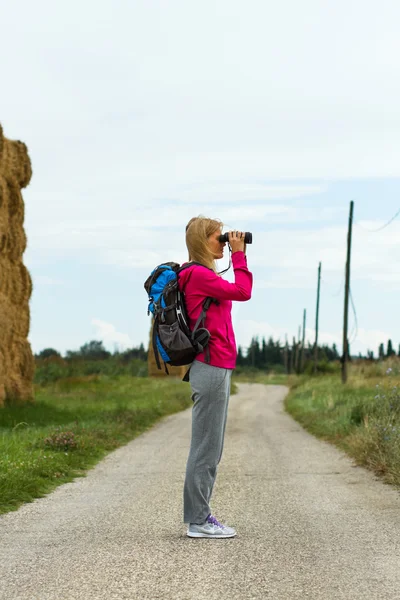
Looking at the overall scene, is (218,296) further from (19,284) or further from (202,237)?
(19,284)

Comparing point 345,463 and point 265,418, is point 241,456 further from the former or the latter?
point 265,418

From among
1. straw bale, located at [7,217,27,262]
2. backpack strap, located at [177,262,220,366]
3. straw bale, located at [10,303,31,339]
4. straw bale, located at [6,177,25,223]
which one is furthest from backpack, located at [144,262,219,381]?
straw bale, located at [6,177,25,223]

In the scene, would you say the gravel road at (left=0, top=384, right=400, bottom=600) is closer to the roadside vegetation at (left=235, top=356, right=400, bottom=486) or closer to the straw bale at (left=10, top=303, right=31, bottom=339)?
the roadside vegetation at (left=235, top=356, right=400, bottom=486)

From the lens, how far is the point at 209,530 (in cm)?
603

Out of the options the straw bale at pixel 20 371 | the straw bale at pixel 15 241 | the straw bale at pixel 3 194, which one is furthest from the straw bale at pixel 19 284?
the straw bale at pixel 3 194

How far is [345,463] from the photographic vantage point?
12.1 m

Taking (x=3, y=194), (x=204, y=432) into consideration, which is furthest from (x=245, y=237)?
(x=3, y=194)

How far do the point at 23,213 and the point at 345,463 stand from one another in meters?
13.8

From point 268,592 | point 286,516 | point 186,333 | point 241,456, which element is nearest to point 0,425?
point 241,456

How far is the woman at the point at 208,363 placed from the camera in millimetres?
5902

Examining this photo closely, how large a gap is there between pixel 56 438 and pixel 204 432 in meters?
6.99

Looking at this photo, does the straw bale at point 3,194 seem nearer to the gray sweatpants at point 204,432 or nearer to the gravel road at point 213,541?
the gravel road at point 213,541

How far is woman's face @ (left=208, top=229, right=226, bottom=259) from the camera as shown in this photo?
6.12m

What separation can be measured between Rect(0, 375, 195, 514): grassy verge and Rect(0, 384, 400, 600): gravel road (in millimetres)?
328
